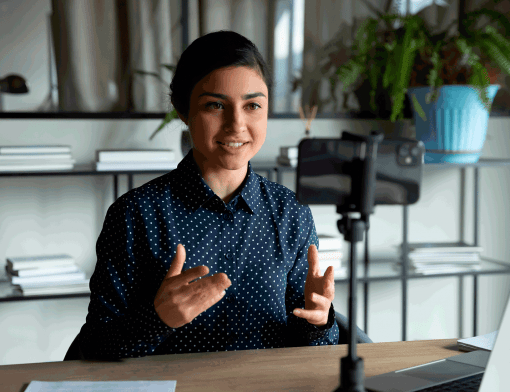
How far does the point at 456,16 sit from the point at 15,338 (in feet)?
8.49

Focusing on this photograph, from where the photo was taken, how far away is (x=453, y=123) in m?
2.29

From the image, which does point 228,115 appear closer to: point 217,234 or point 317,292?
point 217,234

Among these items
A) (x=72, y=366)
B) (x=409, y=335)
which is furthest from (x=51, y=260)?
(x=409, y=335)

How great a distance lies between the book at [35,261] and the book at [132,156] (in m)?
0.42

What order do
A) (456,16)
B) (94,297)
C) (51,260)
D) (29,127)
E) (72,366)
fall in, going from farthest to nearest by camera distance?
(456,16), (29,127), (51,260), (94,297), (72,366)

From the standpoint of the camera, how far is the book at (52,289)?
2.04 m

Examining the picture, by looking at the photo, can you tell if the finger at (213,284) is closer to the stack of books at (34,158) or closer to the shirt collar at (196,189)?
the shirt collar at (196,189)

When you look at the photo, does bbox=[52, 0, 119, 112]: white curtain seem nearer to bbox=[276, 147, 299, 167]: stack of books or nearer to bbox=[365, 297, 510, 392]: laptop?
bbox=[276, 147, 299, 167]: stack of books

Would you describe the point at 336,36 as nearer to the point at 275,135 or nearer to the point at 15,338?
the point at 275,135

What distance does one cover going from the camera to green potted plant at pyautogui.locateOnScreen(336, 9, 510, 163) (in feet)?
7.35

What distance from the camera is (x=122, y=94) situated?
7.75 ft

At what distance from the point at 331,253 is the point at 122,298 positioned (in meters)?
1.31

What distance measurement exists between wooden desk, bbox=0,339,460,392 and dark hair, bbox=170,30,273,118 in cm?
61

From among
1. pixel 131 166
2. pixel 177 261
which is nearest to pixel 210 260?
pixel 177 261
